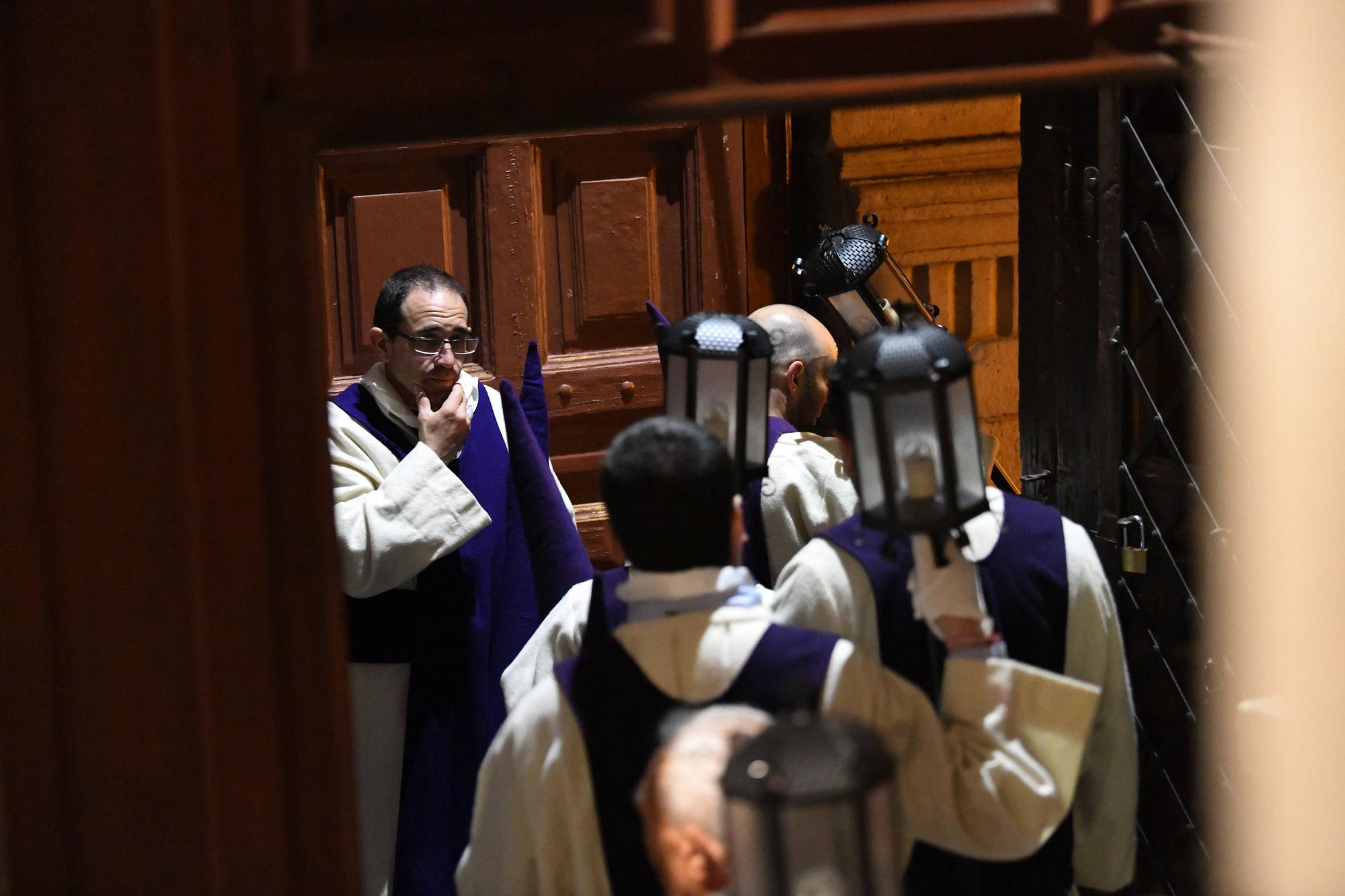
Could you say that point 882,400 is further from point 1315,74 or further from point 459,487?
point 459,487

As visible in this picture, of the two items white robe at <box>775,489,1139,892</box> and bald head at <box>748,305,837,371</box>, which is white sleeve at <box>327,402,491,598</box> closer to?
bald head at <box>748,305,837,371</box>

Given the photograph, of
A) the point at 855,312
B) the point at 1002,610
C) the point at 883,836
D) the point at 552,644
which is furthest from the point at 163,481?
the point at 855,312

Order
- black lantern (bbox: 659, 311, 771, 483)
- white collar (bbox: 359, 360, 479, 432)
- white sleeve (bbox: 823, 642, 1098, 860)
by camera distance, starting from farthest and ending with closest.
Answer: white collar (bbox: 359, 360, 479, 432) → black lantern (bbox: 659, 311, 771, 483) → white sleeve (bbox: 823, 642, 1098, 860)

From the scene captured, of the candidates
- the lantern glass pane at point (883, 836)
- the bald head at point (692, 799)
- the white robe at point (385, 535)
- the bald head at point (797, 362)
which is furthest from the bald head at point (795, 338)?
the lantern glass pane at point (883, 836)

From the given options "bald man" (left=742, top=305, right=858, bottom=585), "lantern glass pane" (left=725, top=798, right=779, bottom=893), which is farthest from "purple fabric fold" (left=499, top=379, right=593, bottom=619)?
"lantern glass pane" (left=725, top=798, right=779, bottom=893)

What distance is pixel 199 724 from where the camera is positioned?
1.65 m

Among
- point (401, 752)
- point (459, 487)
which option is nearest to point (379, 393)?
point (459, 487)

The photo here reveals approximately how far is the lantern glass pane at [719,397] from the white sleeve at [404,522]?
100 cm

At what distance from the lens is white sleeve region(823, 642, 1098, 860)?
5.54 feet

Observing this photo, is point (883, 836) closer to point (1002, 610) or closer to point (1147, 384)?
point (1002, 610)

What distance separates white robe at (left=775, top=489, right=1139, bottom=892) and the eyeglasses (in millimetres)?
1413

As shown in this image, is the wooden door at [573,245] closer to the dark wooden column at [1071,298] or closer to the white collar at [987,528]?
the dark wooden column at [1071,298]

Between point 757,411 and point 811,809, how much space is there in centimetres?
99

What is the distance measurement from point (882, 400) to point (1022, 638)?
465mm
